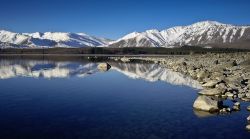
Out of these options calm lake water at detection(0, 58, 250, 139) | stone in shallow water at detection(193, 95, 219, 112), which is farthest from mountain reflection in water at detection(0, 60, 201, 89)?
stone in shallow water at detection(193, 95, 219, 112)

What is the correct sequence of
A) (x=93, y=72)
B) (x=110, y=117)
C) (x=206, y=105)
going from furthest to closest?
(x=93, y=72), (x=206, y=105), (x=110, y=117)

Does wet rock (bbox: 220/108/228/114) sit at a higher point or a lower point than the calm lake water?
higher

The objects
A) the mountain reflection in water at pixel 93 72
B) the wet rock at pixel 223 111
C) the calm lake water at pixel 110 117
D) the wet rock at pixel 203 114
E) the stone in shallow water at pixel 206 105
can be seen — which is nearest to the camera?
the calm lake water at pixel 110 117

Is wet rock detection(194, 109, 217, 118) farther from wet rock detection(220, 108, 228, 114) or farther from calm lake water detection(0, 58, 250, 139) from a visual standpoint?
→ wet rock detection(220, 108, 228, 114)

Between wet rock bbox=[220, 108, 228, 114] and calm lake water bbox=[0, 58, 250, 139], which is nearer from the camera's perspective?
calm lake water bbox=[0, 58, 250, 139]

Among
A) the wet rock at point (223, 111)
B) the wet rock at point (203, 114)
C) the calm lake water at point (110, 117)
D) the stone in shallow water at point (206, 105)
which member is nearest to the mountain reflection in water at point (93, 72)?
the calm lake water at point (110, 117)

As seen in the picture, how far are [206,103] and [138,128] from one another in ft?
18.8

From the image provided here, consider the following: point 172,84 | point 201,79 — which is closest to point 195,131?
point 172,84

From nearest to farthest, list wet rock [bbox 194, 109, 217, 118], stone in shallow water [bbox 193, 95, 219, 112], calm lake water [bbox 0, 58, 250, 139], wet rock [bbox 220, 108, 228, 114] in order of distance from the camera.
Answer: calm lake water [bbox 0, 58, 250, 139] → wet rock [bbox 194, 109, 217, 118] → wet rock [bbox 220, 108, 228, 114] → stone in shallow water [bbox 193, 95, 219, 112]

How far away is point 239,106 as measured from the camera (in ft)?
71.2

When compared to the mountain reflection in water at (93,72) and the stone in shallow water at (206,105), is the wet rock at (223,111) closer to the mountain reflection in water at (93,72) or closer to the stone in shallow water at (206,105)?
the stone in shallow water at (206,105)

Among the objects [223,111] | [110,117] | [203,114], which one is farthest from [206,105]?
[110,117]

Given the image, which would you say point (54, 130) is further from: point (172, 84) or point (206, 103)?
point (172, 84)

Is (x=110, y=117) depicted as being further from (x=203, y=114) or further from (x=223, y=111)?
(x=223, y=111)
